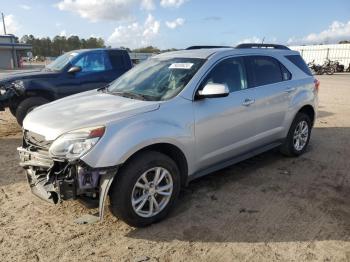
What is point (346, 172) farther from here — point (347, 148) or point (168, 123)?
point (168, 123)

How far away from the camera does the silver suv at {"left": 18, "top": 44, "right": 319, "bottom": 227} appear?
11.3ft

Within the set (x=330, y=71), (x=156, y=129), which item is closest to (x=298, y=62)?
(x=156, y=129)

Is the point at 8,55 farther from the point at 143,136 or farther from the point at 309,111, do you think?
the point at 143,136

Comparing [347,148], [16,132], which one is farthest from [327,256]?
[16,132]

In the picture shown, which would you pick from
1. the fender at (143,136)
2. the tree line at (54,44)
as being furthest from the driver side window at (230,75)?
the tree line at (54,44)

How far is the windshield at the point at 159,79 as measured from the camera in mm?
4238

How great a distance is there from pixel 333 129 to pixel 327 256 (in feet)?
18.7

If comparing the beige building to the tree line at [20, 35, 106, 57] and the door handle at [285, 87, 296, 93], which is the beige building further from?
the door handle at [285, 87, 296, 93]

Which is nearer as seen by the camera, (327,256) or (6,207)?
(327,256)

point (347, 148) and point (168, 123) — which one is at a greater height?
point (168, 123)

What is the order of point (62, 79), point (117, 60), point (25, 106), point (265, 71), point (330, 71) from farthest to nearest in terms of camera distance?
point (330, 71)
point (117, 60)
point (62, 79)
point (25, 106)
point (265, 71)

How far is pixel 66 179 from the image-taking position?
3.42 m

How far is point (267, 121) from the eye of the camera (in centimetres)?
523

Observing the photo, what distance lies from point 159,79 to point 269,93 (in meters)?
1.69
